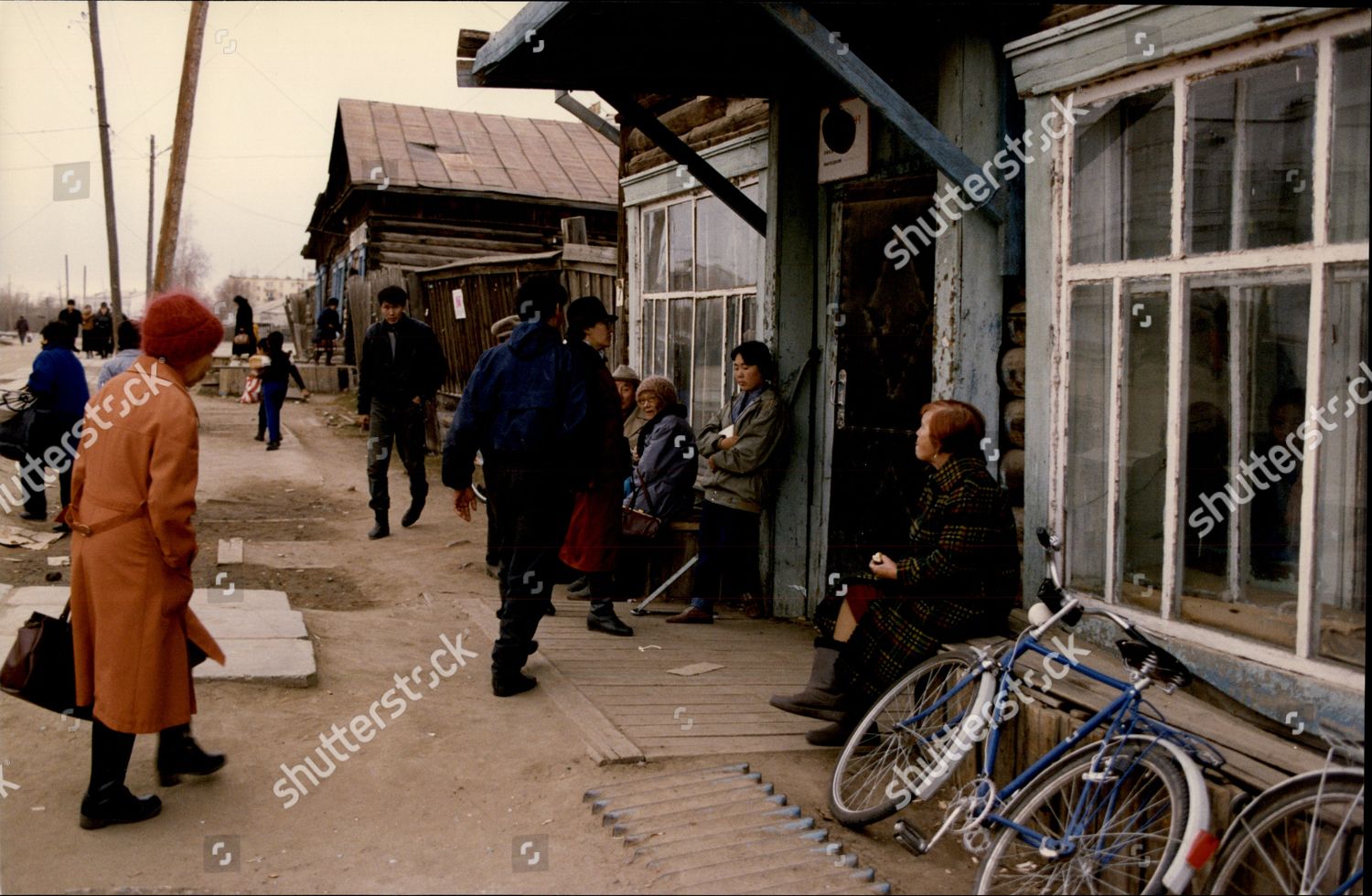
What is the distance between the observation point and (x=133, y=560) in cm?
395

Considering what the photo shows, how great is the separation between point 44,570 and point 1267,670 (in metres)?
7.56

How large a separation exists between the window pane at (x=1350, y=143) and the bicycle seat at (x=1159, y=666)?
1438mm

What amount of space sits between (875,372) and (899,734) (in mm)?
2839

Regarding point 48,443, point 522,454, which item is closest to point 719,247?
point 522,454

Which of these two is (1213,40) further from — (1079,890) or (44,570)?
(44,570)

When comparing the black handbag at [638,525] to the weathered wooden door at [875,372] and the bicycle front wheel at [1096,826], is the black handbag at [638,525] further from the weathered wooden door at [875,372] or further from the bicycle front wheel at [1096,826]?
the bicycle front wheel at [1096,826]

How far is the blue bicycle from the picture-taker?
3.45 metres

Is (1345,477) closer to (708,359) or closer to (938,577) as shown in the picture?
(938,577)

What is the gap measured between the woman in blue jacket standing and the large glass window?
4556 mm

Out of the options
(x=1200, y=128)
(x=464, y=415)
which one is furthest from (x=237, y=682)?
(x=1200, y=128)

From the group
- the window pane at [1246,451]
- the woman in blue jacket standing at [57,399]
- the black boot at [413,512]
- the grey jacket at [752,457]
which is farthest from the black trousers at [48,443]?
the window pane at [1246,451]

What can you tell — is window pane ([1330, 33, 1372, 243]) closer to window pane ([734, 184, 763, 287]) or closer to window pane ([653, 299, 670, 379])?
window pane ([734, 184, 763, 287])

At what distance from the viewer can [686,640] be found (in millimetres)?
6977

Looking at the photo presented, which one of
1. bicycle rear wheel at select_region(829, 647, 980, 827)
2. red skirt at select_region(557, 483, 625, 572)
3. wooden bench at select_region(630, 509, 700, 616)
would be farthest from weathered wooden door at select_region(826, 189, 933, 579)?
bicycle rear wheel at select_region(829, 647, 980, 827)
